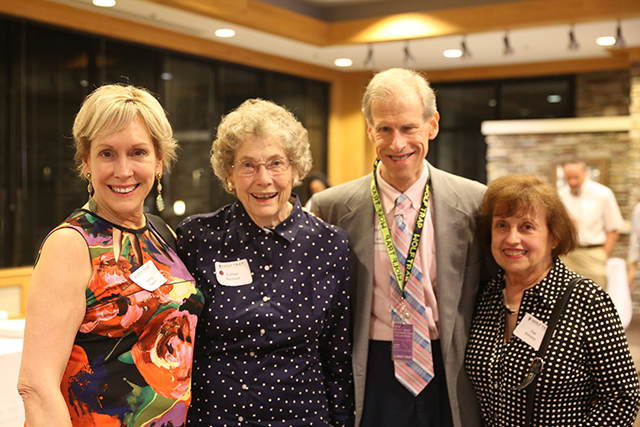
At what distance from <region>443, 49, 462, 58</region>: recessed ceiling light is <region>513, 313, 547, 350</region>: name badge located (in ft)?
24.9

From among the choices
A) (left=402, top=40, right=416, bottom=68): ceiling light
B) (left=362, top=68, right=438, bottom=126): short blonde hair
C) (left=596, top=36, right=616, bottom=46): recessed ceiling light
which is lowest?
(left=362, top=68, right=438, bottom=126): short blonde hair

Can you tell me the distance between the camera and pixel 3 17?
20.7 feet

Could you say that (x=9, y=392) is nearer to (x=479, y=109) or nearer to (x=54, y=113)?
(x=54, y=113)

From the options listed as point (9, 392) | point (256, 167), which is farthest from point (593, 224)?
point (9, 392)

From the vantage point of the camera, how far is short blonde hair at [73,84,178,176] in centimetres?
184

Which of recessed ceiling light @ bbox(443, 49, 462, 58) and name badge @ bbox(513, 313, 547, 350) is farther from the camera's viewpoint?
recessed ceiling light @ bbox(443, 49, 462, 58)

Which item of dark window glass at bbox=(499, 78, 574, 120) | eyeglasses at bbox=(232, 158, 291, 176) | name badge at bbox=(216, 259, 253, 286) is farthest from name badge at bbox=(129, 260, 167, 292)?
dark window glass at bbox=(499, 78, 574, 120)

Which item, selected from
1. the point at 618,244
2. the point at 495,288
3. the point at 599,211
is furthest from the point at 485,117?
the point at 495,288

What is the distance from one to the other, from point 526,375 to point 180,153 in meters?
7.12

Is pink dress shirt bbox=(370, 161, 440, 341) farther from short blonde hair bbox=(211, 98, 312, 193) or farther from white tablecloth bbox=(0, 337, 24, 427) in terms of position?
white tablecloth bbox=(0, 337, 24, 427)

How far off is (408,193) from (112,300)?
1229 mm

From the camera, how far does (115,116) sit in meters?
1.84

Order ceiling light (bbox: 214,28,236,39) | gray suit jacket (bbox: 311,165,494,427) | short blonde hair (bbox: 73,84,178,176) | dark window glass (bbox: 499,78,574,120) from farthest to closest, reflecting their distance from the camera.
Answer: dark window glass (bbox: 499,78,574,120) → ceiling light (bbox: 214,28,236,39) → gray suit jacket (bbox: 311,165,494,427) → short blonde hair (bbox: 73,84,178,176)

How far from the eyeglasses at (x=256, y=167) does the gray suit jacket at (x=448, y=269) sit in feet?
1.59
